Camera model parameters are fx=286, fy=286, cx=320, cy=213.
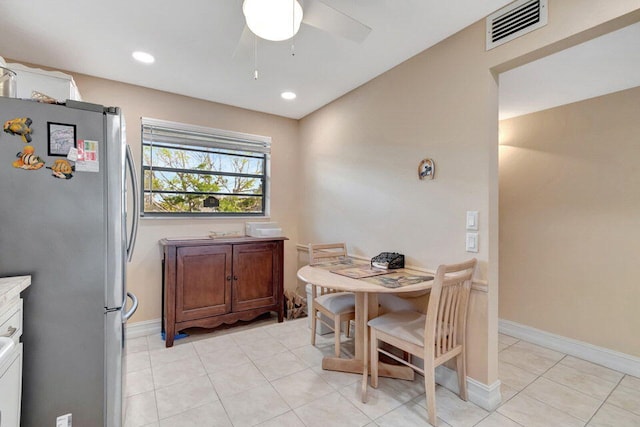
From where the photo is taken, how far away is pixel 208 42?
223 cm

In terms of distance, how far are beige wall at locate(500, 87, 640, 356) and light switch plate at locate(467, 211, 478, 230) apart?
1.57 metres

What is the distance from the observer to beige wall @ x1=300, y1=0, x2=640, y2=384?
1.88 meters

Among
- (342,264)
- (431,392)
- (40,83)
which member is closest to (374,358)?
(431,392)

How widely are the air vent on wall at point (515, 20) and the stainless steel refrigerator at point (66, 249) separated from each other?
234cm

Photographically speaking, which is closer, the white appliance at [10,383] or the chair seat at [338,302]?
the white appliance at [10,383]

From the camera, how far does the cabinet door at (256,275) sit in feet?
10.2

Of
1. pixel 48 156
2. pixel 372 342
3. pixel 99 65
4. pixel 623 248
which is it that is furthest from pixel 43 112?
pixel 623 248

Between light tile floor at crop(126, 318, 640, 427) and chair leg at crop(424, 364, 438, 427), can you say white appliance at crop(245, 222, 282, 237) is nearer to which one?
light tile floor at crop(126, 318, 640, 427)

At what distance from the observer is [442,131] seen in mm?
2209

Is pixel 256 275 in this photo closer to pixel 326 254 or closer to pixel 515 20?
pixel 326 254

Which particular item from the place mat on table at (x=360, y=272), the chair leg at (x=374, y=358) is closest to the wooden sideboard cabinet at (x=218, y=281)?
the place mat on table at (x=360, y=272)

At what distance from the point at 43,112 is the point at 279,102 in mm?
2397

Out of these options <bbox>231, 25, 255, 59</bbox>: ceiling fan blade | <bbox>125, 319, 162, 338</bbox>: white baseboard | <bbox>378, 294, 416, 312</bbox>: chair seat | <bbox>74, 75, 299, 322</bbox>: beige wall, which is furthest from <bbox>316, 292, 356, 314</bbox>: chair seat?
<bbox>231, 25, 255, 59</bbox>: ceiling fan blade

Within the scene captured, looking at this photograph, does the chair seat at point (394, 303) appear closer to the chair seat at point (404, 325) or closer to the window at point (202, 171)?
the chair seat at point (404, 325)
